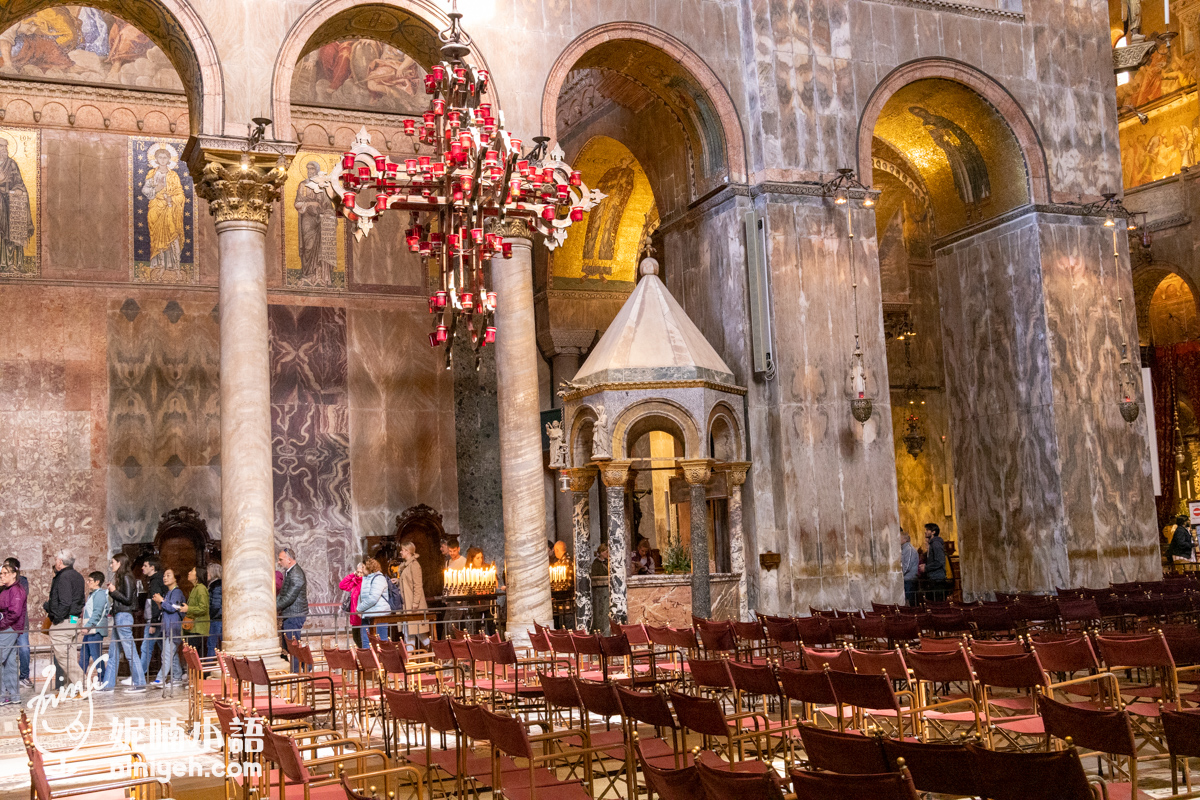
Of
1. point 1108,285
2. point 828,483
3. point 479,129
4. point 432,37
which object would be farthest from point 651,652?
point 1108,285

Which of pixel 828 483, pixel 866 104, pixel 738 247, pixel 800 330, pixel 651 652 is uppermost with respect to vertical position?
pixel 866 104

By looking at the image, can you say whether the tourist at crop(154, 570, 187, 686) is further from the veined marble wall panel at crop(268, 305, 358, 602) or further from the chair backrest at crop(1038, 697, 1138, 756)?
the chair backrest at crop(1038, 697, 1138, 756)

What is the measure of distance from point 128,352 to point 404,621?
8.49 m

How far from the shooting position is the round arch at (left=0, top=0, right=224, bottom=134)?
46.1ft

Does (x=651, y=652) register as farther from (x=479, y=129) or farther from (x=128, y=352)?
(x=128, y=352)

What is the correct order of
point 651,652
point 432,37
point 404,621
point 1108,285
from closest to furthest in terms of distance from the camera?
point 651,652, point 404,621, point 432,37, point 1108,285

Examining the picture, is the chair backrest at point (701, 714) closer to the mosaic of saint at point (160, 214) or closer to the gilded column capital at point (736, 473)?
the gilded column capital at point (736, 473)

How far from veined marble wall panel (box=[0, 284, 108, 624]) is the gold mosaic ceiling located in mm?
13872

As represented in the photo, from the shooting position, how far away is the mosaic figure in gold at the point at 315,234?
20969 millimetres

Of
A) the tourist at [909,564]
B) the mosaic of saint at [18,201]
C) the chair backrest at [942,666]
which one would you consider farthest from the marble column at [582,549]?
the mosaic of saint at [18,201]

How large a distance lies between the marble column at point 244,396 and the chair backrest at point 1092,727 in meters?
9.93

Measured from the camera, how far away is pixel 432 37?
1570 centimetres

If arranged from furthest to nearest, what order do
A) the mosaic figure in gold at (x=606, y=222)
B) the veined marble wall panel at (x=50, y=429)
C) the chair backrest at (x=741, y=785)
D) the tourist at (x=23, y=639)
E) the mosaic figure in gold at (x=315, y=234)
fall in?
1. the mosaic figure in gold at (x=606, y=222)
2. the mosaic figure in gold at (x=315, y=234)
3. the veined marble wall panel at (x=50, y=429)
4. the tourist at (x=23, y=639)
5. the chair backrest at (x=741, y=785)

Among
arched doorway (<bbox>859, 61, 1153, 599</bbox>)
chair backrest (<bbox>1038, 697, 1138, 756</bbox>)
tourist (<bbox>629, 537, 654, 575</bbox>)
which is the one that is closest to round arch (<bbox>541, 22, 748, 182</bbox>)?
arched doorway (<bbox>859, 61, 1153, 599</bbox>)
